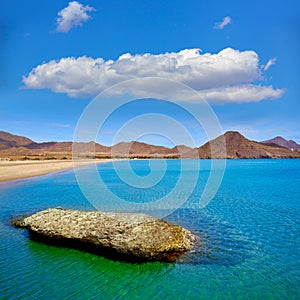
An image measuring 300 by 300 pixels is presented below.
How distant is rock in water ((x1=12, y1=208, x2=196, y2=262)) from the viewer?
9.44 m

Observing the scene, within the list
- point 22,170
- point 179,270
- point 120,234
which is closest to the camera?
point 179,270

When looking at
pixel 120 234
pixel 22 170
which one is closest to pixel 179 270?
pixel 120 234

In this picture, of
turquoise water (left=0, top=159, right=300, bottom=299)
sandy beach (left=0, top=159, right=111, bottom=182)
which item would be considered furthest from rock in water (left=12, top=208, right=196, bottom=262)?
sandy beach (left=0, top=159, right=111, bottom=182)

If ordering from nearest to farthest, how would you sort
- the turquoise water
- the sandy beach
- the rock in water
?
the turquoise water
the rock in water
the sandy beach

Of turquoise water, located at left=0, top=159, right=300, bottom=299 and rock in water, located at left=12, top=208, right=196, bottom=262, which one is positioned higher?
rock in water, located at left=12, top=208, right=196, bottom=262

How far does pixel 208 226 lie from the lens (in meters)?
13.7

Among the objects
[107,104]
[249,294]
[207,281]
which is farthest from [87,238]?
[107,104]

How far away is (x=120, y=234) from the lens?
994 cm

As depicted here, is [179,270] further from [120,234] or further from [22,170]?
[22,170]

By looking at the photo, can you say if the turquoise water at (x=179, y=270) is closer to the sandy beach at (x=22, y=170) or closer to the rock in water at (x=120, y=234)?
the rock in water at (x=120, y=234)

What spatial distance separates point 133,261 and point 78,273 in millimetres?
1912

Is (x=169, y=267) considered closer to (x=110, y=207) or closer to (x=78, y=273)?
(x=78, y=273)

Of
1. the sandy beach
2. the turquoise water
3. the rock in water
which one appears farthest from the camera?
the sandy beach

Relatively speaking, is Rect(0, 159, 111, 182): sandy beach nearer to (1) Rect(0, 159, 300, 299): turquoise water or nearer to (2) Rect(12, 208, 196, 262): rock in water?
(2) Rect(12, 208, 196, 262): rock in water
